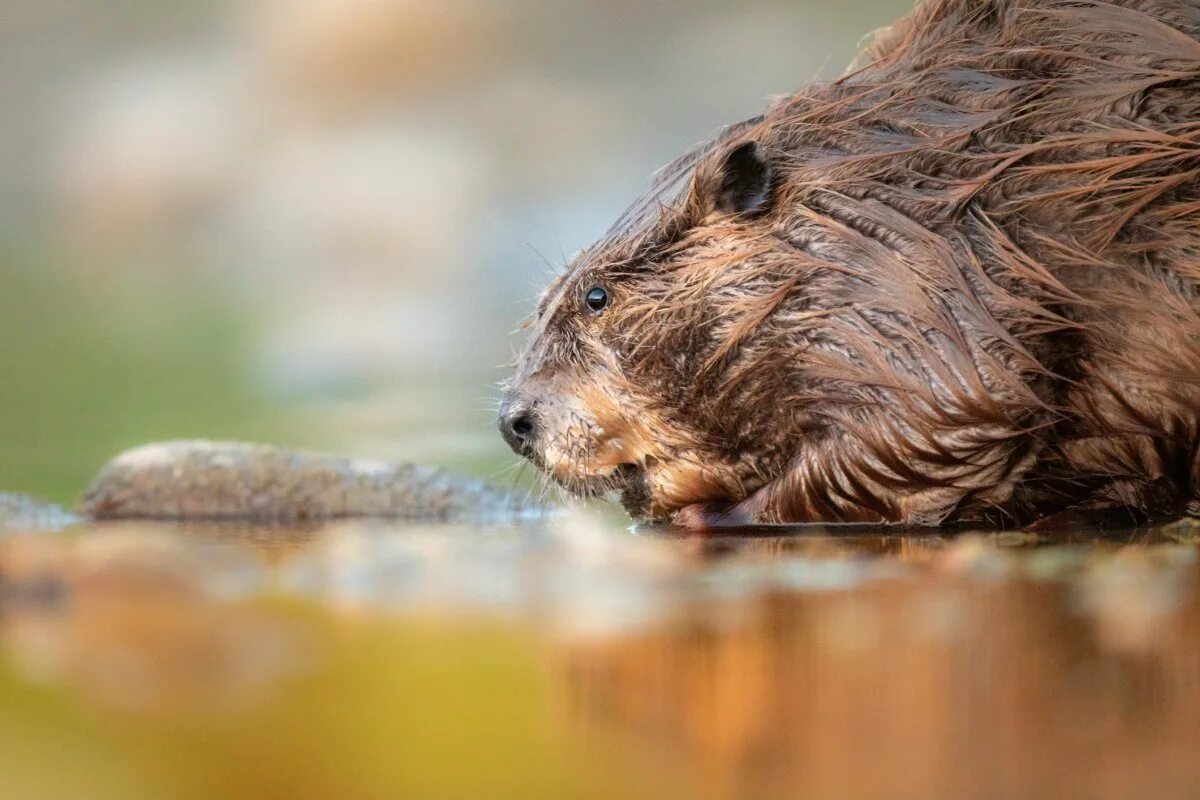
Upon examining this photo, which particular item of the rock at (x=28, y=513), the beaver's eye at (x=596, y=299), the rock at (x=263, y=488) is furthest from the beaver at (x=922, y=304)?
the rock at (x=28, y=513)

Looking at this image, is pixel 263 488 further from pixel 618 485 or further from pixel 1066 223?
pixel 1066 223

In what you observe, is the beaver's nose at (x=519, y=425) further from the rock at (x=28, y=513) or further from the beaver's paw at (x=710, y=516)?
the rock at (x=28, y=513)

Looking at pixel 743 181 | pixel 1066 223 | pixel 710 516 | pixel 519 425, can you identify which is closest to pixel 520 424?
pixel 519 425

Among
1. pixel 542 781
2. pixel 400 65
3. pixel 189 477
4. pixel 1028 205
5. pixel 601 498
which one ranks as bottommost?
pixel 542 781

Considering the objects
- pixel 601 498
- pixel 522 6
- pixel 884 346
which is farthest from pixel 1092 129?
pixel 522 6

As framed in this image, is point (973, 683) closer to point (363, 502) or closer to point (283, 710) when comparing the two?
point (283, 710)

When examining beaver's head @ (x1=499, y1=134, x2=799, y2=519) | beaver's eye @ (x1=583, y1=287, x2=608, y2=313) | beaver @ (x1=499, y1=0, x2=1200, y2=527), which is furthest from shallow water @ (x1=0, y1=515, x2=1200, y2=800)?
beaver's eye @ (x1=583, y1=287, x2=608, y2=313)

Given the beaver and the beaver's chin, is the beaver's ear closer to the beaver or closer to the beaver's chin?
the beaver
